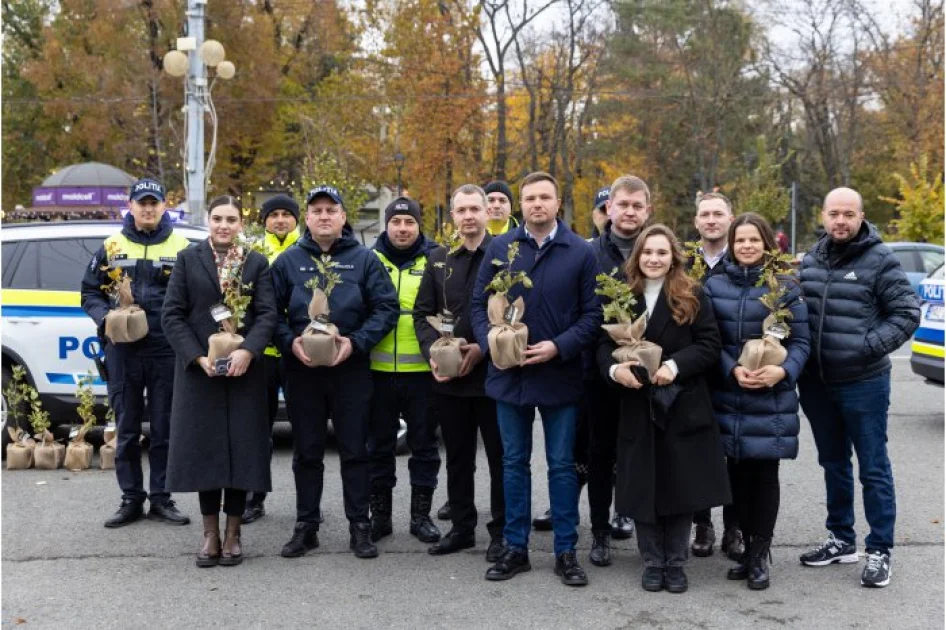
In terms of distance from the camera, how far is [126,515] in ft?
21.2

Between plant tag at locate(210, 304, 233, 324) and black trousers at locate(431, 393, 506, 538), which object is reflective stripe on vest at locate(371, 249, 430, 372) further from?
plant tag at locate(210, 304, 233, 324)

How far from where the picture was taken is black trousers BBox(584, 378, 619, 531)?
5.70 meters

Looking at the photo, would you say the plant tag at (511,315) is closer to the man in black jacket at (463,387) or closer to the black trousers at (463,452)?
the man in black jacket at (463,387)

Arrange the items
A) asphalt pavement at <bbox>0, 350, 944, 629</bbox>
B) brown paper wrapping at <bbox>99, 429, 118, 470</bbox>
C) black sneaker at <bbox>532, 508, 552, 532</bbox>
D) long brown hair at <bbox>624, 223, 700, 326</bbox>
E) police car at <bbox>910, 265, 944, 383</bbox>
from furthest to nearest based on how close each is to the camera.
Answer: police car at <bbox>910, 265, 944, 383</bbox> < brown paper wrapping at <bbox>99, 429, 118, 470</bbox> < black sneaker at <bbox>532, 508, 552, 532</bbox> < long brown hair at <bbox>624, 223, 700, 326</bbox> < asphalt pavement at <bbox>0, 350, 944, 629</bbox>

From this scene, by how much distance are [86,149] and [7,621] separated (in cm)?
3597

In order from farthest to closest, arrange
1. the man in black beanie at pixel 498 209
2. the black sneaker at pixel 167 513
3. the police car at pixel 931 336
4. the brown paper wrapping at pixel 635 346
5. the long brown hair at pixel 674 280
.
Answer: the police car at pixel 931 336
the man in black beanie at pixel 498 209
the black sneaker at pixel 167 513
the long brown hair at pixel 674 280
the brown paper wrapping at pixel 635 346

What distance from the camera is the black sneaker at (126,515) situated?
21.1 ft

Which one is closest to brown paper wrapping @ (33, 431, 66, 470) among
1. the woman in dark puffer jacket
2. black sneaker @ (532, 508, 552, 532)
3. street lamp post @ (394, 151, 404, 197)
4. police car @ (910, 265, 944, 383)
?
black sneaker @ (532, 508, 552, 532)

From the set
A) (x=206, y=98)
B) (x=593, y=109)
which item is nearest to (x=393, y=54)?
(x=593, y=109)

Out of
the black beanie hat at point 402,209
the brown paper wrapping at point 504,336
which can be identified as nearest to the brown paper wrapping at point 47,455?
the black beanie hat at point 402,209

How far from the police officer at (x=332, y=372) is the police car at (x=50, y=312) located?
2.74m

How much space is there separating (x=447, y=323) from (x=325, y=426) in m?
0.98

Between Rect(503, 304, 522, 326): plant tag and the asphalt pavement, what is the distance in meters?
1.40

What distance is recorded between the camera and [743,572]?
5.36 m
